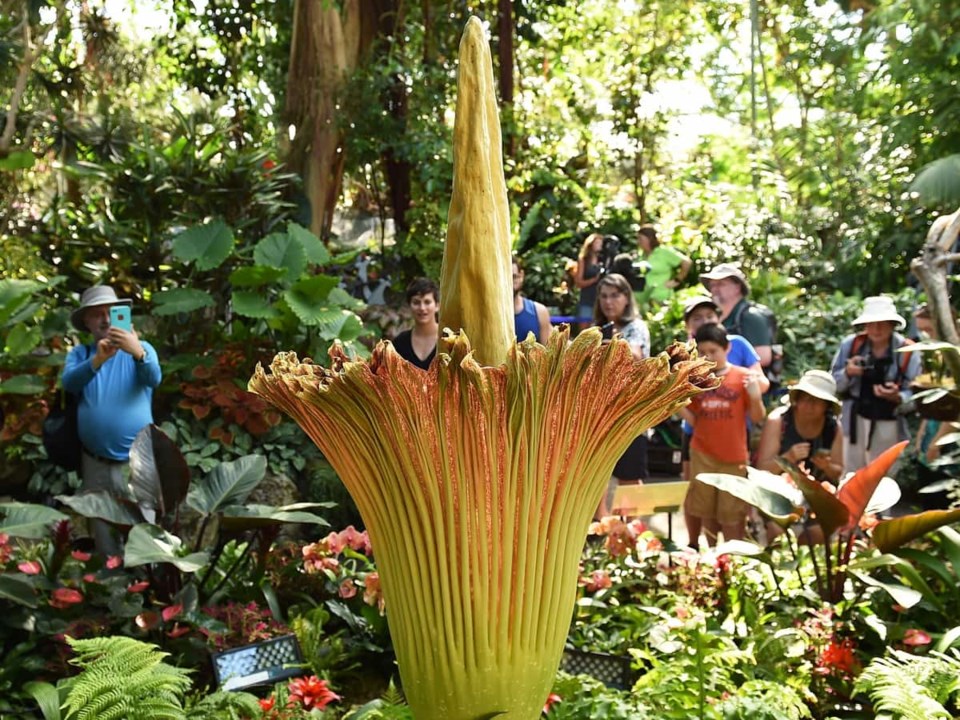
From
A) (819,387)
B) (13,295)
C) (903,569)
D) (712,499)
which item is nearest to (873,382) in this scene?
(819,387)

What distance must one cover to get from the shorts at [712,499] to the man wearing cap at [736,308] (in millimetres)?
1095

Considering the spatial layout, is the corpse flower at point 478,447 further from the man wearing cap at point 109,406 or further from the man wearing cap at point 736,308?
the man wearing cap at point 736,308

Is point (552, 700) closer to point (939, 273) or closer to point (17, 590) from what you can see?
point (17, 590)

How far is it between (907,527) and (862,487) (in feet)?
0.49

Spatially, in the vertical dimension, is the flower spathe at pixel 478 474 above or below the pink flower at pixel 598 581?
above

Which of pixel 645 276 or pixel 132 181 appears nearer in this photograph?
pixel 132 181

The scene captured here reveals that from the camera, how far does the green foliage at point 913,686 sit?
172cm

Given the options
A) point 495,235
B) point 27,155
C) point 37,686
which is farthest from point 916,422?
point 27,155

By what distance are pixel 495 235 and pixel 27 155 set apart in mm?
7237

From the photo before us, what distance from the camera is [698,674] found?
2.00m

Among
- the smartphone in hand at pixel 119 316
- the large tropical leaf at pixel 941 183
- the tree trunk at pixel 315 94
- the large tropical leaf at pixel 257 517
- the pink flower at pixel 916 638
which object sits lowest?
the pink flower at pixel 916 638

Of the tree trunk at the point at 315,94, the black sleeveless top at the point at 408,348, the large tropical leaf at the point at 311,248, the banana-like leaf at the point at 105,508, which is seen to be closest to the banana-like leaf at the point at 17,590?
the banana-like leaf at the point at 105,508

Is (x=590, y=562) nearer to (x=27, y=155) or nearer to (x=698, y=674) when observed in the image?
(x=698, y=674)

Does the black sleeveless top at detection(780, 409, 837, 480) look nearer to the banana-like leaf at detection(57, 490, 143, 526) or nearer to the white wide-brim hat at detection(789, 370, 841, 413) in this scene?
the white wide-brim hat at detection(789, 370, 841, 413)
